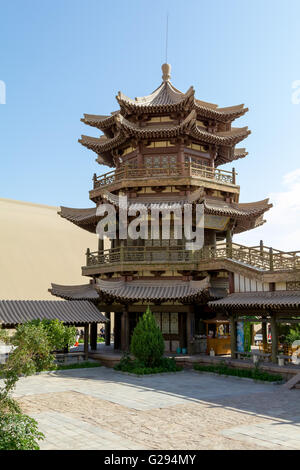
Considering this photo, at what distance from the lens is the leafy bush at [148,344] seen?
2233cm

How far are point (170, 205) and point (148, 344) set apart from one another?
30.3ft

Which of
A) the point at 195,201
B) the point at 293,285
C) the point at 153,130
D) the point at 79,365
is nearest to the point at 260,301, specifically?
the point at 293,285

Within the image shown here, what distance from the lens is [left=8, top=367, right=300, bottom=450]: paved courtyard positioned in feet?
34.9

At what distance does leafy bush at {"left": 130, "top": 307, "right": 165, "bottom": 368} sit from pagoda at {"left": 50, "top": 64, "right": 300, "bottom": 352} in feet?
11.5

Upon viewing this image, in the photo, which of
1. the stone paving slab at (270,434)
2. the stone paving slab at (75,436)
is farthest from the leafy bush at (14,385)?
the stone paving slab at (270,434)

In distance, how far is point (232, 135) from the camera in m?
30.9

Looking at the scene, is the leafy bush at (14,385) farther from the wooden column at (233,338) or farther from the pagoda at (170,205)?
the pagoda at (170,205)

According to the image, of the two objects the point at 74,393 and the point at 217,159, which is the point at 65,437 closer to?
the point at 74,393

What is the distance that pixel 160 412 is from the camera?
13.8 metres

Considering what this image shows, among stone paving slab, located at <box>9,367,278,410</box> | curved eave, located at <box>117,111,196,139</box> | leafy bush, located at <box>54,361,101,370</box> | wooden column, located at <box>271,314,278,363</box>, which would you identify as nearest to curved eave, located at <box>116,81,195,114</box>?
curved eave, located at <box>117,111,196,139</box>

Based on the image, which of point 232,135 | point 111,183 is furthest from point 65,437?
point 232,135

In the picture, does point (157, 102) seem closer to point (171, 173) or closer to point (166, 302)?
point (171, 173)

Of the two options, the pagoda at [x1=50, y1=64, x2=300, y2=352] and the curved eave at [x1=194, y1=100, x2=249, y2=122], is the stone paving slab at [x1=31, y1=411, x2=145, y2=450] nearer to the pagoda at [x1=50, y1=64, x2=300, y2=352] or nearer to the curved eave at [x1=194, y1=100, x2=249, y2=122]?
the pagoda at [x1=50, y1=64, x2=300, y2=352]

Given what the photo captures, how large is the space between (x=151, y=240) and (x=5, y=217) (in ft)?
309
